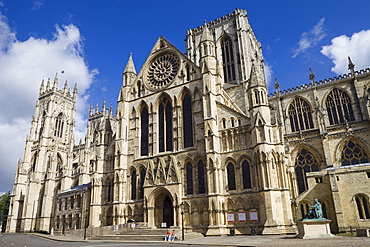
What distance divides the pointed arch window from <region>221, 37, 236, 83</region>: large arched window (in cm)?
4473

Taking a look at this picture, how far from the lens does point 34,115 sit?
7019cm

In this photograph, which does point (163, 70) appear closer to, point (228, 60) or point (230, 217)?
point (228, 60)

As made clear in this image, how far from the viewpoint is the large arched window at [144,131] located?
3341 cm

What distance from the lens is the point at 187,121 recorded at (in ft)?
103

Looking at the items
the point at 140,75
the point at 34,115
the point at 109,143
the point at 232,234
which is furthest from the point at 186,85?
the point at 34,115

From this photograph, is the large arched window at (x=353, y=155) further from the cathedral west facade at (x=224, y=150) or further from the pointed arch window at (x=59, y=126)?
the pointed arch window at (x=59, y=126)

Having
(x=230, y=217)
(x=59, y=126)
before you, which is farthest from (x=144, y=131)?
(x=59, y=126)

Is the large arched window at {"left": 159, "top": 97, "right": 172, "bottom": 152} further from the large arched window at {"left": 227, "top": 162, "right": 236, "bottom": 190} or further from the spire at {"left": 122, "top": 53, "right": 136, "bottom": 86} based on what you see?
the large arched window at {"left": 227, "top": 162, "right": 236, "bottom": 190}

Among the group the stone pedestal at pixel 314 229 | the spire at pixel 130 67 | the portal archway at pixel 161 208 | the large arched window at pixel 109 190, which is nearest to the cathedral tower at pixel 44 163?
the large arched window at pixel 109 190

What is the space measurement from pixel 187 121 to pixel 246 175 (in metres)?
9.05

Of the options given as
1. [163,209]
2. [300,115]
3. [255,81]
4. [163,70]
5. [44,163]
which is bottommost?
[163,209]

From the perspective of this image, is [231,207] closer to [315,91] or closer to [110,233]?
[110,233]

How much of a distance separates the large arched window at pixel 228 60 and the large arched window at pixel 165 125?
16.4 meters

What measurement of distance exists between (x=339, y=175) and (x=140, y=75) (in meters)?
25.4
